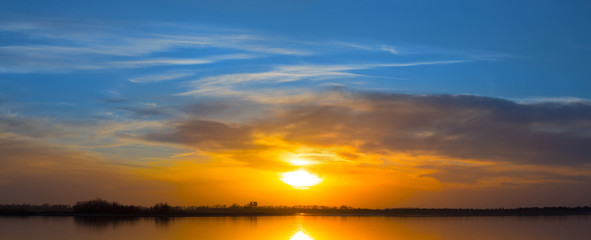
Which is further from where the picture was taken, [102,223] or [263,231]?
[102,223]

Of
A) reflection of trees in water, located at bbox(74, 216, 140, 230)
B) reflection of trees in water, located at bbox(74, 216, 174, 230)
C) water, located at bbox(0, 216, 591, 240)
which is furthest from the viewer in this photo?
reflection of trees in water, located at bbox(74, 216, 174, 230)

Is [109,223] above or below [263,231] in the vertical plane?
above

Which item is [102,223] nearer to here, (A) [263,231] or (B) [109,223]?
(B) [109,223]

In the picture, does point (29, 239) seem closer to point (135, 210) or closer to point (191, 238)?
point (191, 238)

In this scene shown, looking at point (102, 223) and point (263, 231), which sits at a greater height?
point (102, 223)

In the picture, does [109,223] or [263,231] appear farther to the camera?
[109,223]

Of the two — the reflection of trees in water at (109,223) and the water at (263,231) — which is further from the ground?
the reflection of trees in water at (109,223)

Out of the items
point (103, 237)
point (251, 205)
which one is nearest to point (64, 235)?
point (103, 237)

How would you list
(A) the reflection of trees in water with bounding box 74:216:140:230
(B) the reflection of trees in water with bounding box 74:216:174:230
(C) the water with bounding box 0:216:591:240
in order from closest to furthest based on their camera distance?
(C) the water with bounding box 0:216:591:240
(A) the reflection of trees in water with bounding box 74:216:140:230
(B) the reflection of trees in water with bounding box 74:216:174:230

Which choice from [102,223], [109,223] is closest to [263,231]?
[109,223]

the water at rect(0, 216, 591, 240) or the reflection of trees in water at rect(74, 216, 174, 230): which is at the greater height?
the reflection of trees in water at rect(74, 216, 174, 230)

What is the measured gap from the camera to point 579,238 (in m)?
32.9

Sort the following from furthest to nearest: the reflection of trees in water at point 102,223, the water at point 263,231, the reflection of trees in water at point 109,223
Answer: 1. the reflection of trees in water at point 109,223
2. the reflection of trees in water at point 102,223
3. the water at point 263,231

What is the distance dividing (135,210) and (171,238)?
136ft
